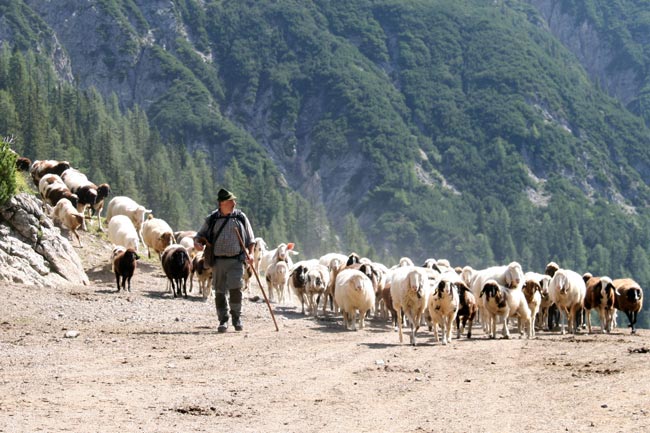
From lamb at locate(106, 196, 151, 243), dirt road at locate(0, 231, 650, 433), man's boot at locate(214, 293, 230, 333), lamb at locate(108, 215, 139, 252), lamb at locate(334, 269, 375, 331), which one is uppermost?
lamb at locate(106, 196, 151, 243)

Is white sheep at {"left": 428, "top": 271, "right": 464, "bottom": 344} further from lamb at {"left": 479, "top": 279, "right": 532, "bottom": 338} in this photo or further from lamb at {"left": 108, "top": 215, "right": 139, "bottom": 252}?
lamb at {"left": 108, "top": 215, "right": 139, "bottom": 252}

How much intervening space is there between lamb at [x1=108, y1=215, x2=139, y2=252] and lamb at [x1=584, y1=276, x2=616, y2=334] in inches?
605

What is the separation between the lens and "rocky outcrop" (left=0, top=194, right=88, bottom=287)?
2412cm

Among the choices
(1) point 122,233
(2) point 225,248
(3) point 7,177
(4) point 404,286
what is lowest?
(4) point 404,286

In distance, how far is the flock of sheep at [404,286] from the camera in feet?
68.5

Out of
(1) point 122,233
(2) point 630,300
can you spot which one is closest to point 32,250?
(1) point 122,233

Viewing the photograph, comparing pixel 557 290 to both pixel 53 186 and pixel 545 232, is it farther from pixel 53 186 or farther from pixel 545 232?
pixel 545 232

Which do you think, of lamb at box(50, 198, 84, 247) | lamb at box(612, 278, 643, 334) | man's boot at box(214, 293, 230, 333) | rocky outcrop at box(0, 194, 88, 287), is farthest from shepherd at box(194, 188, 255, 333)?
lamb at box(50, 198, 84, 247)

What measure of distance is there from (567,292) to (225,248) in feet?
36.5

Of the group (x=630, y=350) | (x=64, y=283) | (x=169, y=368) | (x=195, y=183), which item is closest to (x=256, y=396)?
(x=169, y=368)

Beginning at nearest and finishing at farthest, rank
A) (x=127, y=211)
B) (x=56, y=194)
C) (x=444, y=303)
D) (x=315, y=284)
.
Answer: (x=444, y=303)
(x=315, y=284)
(x=56, y=194)
(x=127, y=211)

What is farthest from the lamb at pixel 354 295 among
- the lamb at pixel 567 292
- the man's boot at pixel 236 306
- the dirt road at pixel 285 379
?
the lamb at pixel 567 292

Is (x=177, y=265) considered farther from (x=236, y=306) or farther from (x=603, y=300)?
(x=603, y=300)

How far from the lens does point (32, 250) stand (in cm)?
2545
